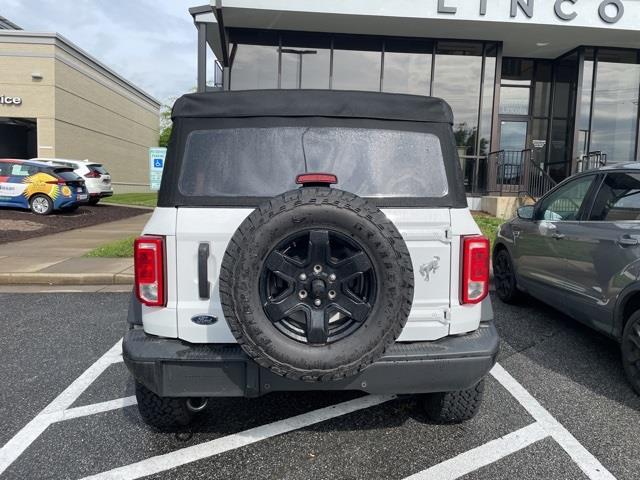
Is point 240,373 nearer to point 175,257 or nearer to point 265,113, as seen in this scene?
point 175,257

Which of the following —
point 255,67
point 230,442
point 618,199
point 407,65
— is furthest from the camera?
point 407,65

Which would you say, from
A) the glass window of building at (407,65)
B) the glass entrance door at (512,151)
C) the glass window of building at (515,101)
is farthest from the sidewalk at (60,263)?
the glass window of building at (515,101)

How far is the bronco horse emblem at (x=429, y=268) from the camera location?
2.60 metres

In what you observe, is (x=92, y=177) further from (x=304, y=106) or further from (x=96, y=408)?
(x=304, y=106)

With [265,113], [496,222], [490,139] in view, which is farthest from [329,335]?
[490,139]

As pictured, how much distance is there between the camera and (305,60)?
13711 millimetres

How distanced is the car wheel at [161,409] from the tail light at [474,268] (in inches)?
65.8

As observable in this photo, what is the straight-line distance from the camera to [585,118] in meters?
14.7

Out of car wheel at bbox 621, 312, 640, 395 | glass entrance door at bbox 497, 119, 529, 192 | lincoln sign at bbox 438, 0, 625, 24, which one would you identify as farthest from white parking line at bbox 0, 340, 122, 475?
glass entrance door at bbox 497, 119, 529, 192

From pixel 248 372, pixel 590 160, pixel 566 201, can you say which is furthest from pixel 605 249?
pixel 590 160

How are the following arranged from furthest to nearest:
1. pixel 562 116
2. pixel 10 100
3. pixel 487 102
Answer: pixel 10 100 < pixel 562 116 < pixel 487 102

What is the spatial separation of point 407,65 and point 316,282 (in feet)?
42.6

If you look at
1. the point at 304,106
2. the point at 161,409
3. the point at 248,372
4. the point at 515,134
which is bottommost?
the point at 161,409

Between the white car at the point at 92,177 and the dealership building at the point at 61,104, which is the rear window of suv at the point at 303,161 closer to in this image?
the white car at the point at 92,177
